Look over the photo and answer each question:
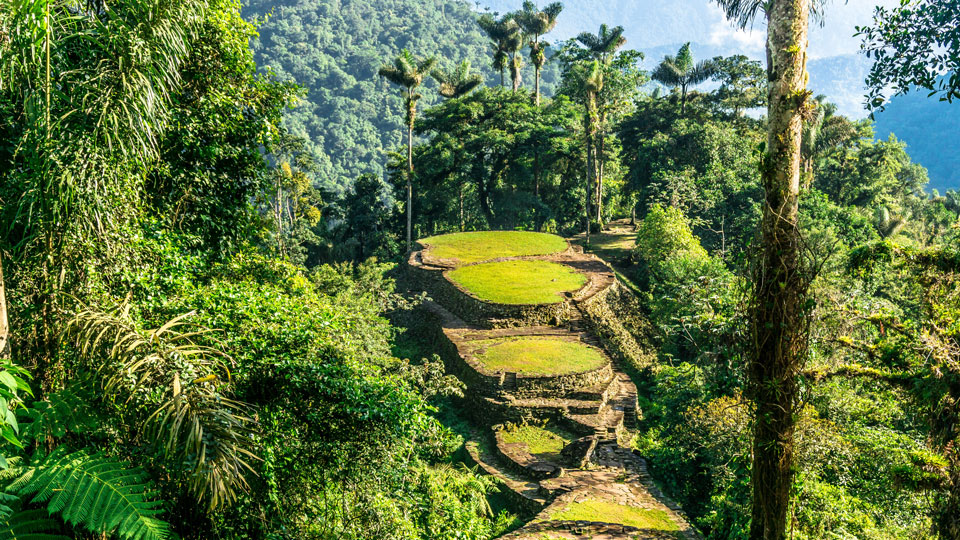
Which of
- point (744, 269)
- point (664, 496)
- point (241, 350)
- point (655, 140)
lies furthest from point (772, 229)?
point (655, 140)

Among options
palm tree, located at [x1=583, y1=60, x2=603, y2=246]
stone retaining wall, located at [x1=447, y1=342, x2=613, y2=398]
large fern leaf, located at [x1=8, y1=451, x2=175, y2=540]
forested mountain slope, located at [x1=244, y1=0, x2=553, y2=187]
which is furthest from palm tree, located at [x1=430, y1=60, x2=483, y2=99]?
large fern leaf, located at [x1=8, y1=451, x2=175, y2=540]

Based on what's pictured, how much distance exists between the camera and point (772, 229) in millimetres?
4723

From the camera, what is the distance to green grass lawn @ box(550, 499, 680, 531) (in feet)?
34.3

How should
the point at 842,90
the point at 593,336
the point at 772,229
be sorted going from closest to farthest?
the point at 772,229 → the point at 593,336 → the point at 842,90

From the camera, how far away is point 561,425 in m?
15.3

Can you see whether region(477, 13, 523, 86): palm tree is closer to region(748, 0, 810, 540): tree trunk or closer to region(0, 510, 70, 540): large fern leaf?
region(748, 0, 810, 540): tree trunk

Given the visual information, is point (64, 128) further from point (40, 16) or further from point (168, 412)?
point (168, 412)

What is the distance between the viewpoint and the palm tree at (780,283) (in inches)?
184

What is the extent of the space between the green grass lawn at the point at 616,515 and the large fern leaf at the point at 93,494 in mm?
7813

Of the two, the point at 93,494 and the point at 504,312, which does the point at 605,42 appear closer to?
the point at 504,312

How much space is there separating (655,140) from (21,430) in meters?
32.0

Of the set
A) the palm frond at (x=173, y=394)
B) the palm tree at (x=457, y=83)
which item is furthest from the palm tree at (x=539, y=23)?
the palm frond at (x=173, y=394)

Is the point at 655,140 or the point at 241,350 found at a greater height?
the point at 655,140

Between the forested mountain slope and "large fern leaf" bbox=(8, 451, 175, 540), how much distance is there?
53667 mm
